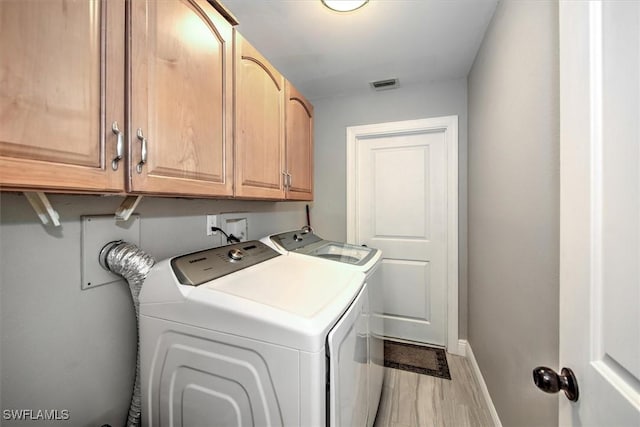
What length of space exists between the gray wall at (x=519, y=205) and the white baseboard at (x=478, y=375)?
0.23 ft

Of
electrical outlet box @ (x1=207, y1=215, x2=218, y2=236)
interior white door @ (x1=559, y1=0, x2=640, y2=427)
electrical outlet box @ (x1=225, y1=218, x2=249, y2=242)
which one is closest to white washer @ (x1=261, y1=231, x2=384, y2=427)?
electrical outlet box @ (x1=225, y1=218, x2=249, y2=242)

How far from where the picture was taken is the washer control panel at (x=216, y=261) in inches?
36.7

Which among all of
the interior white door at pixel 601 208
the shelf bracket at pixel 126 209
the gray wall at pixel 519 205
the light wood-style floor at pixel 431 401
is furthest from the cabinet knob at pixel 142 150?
the light wood-style floor at pixel 431 401

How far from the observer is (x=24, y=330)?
75cm

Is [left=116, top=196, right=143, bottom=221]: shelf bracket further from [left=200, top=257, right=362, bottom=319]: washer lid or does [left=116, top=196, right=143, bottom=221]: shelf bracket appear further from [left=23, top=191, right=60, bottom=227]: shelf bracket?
[left=200, top=257, right=362, bottom=319]: washer lid

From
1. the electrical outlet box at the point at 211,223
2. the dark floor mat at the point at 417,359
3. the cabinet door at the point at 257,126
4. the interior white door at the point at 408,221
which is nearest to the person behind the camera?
the cabinet door at the point at 257,126

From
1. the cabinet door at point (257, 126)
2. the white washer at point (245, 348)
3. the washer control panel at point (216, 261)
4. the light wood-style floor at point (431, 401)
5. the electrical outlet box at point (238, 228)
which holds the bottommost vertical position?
the light wood-style floor at point (431, 401)

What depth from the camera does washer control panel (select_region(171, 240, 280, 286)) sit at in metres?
0.93

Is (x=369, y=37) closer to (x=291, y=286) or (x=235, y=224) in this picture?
(x=235, y=224)

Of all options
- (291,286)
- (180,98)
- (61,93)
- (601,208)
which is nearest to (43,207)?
(61,93)

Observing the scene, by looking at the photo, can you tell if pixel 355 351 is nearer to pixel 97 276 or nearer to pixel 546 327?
pixel 546 327

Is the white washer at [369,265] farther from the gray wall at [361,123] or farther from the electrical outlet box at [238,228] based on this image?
the gray wall at [361,123]

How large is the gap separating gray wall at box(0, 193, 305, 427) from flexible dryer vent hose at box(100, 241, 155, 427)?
75mm

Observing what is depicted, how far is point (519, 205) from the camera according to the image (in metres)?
1.17
